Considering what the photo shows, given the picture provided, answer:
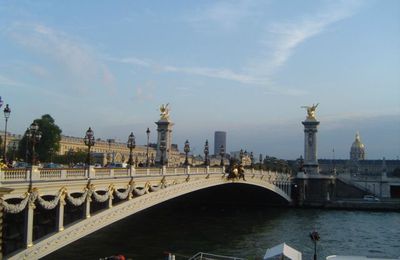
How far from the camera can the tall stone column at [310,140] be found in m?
96.7

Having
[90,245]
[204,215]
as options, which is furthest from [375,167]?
[90,245]

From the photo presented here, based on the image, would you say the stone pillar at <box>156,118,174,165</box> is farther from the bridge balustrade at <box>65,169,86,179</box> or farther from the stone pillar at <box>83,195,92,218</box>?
the stone pillar at <box>83,195,92,218</box>

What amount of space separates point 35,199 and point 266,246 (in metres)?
21.6

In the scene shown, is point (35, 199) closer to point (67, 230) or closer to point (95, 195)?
point (67, 230)

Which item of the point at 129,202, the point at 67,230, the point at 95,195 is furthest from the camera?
the point at 129,202

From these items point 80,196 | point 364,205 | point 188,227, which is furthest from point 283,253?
point 364,205

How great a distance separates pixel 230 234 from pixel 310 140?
56.3 meters

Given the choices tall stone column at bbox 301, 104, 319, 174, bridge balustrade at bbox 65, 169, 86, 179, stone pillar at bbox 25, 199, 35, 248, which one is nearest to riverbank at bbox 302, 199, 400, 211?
tall stone column at bbox 301, 104, 319, 174

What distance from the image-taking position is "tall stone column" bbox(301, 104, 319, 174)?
317 feet

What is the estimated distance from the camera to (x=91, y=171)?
25.3 metres

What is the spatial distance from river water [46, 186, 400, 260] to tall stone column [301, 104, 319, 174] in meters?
27.2

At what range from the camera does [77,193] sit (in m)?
25.6

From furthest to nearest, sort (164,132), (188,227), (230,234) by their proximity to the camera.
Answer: (164,132), (188,227), (230,234)

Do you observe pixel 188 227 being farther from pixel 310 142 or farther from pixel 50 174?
pixel 310 142
